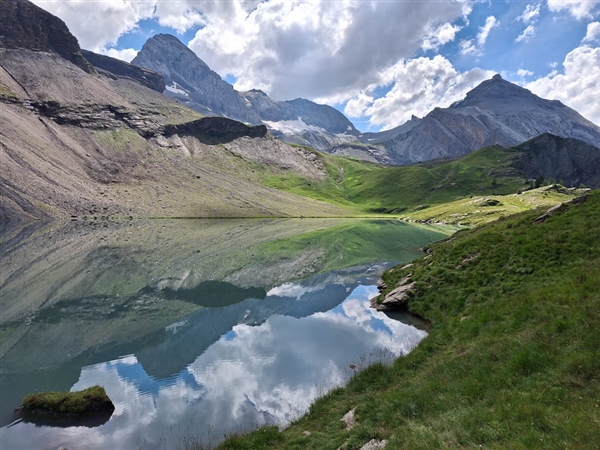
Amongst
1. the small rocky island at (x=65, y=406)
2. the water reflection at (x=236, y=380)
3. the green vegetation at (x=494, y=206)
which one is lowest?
the water reflection at (x=236, y=380)

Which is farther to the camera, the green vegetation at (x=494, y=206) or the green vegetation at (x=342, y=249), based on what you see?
the green vegetation at (x=494, y=206)

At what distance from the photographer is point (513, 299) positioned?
21.7m

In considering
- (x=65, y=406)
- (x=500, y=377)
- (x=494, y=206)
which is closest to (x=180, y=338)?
(x=65, y=406)

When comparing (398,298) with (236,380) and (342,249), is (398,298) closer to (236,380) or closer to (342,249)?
(236,380)

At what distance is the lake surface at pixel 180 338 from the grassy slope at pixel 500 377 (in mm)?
3438

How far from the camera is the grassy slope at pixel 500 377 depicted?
1011cm

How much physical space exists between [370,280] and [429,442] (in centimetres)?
4108

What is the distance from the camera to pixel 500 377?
13.3 metres

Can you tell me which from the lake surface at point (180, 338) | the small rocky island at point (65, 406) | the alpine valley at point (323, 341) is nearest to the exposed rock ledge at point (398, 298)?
the alpine valley at point (323, 341)

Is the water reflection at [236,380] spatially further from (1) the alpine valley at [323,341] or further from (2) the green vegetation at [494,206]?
(2) the green vegetation at [494,206]

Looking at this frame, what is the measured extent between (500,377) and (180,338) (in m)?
25.1

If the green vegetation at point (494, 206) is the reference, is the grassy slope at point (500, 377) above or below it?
below

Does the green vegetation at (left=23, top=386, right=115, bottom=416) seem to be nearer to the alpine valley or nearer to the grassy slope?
the alpine valley

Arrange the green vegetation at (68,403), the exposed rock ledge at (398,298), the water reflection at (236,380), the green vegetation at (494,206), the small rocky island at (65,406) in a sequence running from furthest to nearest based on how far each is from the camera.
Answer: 1. the green vegetation at (494,206)
2. the exposed rock ledge at (398,298)
3. the green vegetation at (68,403)
4. the small rocky island at (65,406)
5. the water reflection at (236,380)
